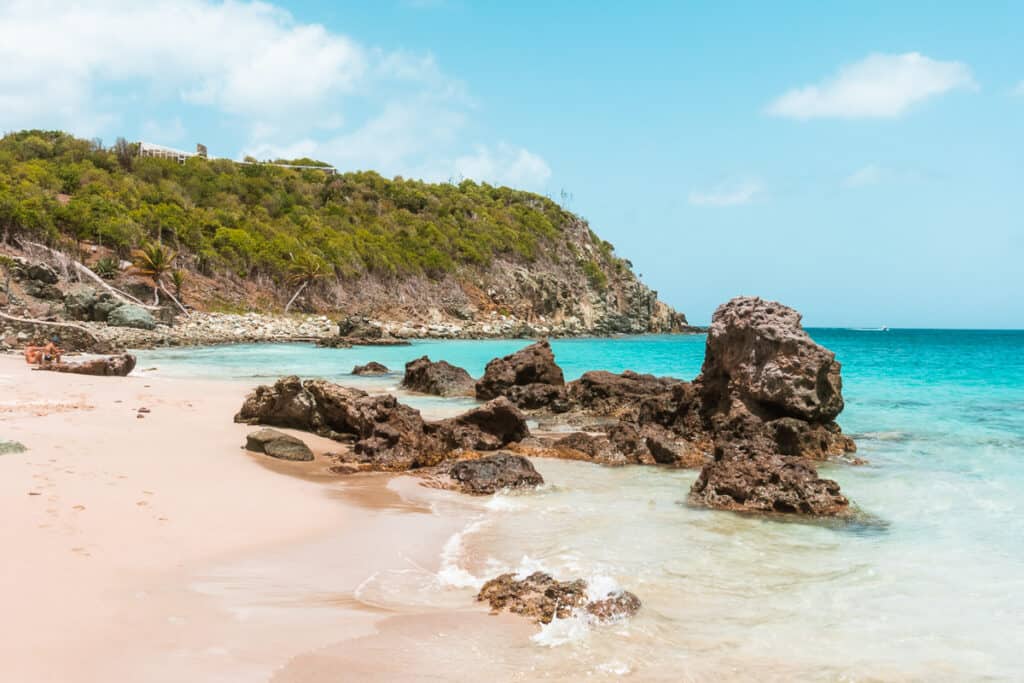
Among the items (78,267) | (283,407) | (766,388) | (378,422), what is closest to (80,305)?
(78,267)

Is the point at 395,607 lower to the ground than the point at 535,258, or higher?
lower

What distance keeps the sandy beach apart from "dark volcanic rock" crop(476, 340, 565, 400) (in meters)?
7.79

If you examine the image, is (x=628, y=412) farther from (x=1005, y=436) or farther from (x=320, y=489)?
(x=320, y=489)

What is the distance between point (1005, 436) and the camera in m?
14.3

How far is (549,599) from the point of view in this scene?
4.93 m

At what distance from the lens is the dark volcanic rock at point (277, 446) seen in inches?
374

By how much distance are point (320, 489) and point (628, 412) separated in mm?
8399

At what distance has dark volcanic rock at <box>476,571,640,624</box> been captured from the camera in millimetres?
4840

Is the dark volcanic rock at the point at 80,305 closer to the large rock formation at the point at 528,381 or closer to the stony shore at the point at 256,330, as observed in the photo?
the stony shore at the point at 256,330

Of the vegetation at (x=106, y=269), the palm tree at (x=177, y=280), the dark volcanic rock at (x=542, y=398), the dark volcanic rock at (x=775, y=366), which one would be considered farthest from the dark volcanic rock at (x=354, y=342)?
the dark volcanic rock at (x=775, y=366)

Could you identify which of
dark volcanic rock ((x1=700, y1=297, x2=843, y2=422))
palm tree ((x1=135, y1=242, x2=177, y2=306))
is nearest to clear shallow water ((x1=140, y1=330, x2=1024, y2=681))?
dark volcanic rock ((x1=700, y1=297, x2=843, y2=422))

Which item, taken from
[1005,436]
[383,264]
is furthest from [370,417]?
[383,264]

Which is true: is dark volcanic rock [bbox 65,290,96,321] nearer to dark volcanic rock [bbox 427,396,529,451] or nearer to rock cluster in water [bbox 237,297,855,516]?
rock cluster in water [bbox 237,297,855,516]

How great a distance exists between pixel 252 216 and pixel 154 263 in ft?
64.9
